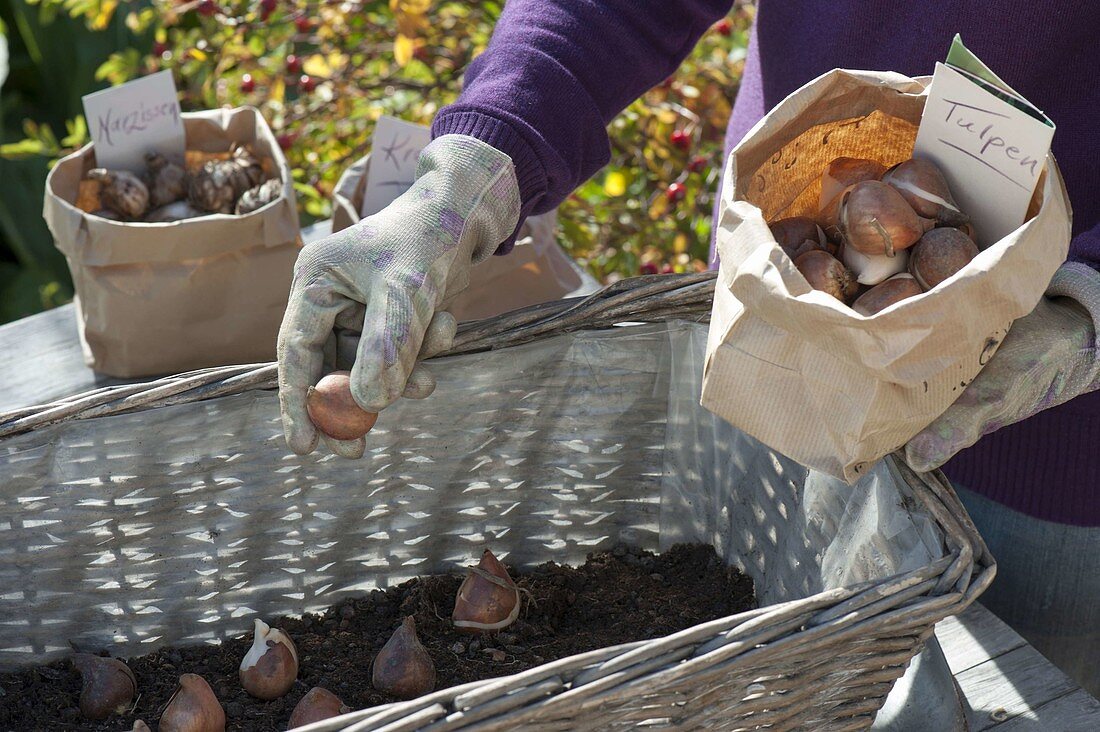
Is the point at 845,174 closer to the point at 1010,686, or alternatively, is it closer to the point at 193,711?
the point at 1010,686

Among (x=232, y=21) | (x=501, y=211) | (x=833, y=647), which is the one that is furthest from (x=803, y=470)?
(x=232, y=21)

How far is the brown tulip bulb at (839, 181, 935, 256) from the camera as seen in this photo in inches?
30.6

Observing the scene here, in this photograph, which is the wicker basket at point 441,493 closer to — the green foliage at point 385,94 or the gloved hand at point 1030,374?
the gloved hand at point 1030,374

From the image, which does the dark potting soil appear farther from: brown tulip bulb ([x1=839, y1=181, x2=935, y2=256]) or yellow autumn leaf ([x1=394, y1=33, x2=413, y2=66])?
yellow autumn leaf ([x1=394, y1=33, x2=413, y2=66])

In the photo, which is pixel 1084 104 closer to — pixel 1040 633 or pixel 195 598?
pixel 1040 633

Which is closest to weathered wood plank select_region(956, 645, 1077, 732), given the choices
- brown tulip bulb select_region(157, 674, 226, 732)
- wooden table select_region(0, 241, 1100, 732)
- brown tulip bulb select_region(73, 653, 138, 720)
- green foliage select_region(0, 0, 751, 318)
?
wooden table select_region(0, 241, 1100, 732)

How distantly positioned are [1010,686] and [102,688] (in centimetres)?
83

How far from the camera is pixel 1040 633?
3.92ft

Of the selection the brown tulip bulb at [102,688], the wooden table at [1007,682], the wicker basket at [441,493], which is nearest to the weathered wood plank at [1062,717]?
the wooden table at [1007,682]

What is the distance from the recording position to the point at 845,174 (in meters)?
0.89

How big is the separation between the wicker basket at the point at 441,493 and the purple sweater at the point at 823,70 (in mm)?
175

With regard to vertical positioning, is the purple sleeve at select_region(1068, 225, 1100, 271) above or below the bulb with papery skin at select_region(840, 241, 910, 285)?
below

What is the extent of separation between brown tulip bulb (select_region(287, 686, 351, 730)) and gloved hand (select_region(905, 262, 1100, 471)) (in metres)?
0.53

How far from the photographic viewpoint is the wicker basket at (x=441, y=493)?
37.6 inches
